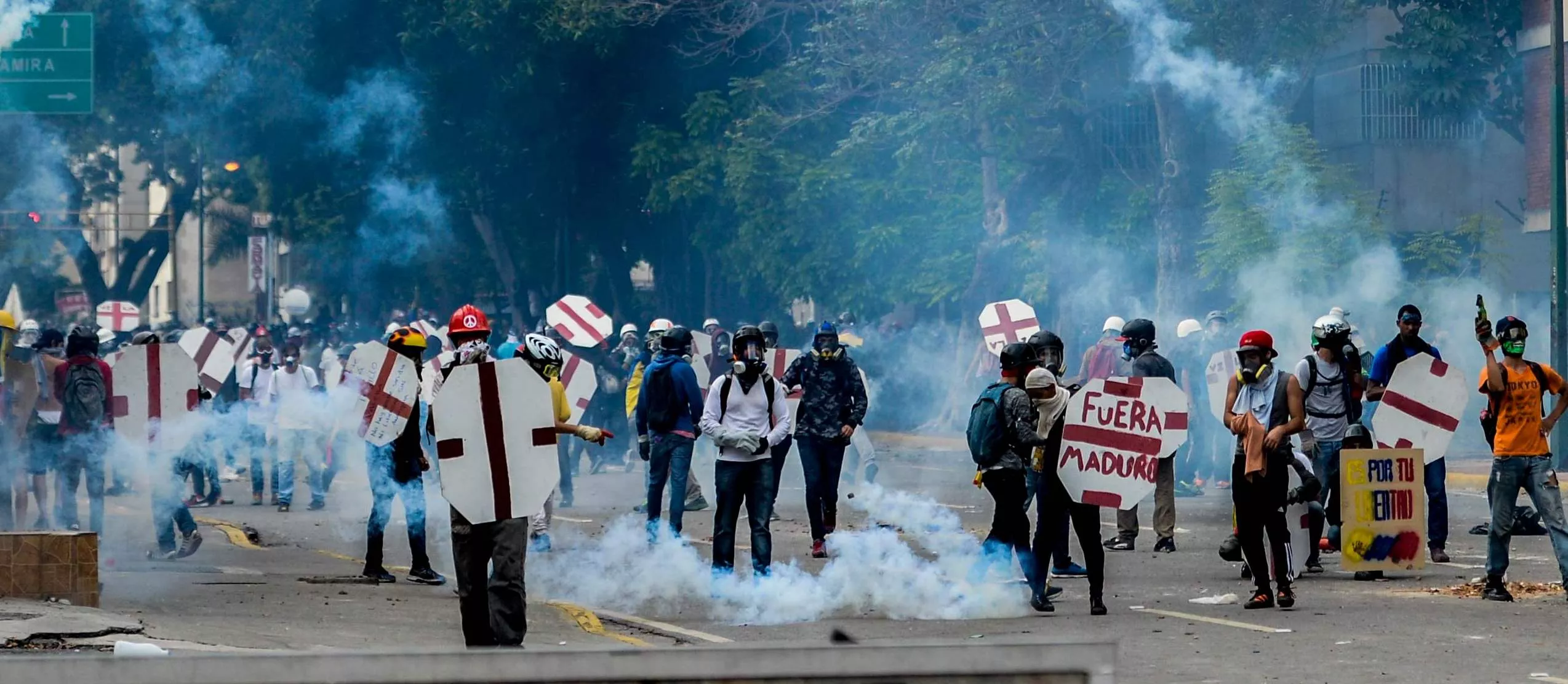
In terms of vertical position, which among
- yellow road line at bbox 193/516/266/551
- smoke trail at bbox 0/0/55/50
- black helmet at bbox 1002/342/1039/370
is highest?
smoke trail at bbox 0/0/55/50

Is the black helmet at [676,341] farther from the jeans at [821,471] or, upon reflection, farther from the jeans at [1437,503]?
the jeans at [1437,503]

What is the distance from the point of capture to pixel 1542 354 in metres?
27.8

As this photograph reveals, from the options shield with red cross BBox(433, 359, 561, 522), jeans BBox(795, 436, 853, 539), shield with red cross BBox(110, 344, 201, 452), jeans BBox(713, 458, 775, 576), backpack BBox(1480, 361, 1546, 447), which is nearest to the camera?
shield with red cross BBox(433, 359, 561, 522)

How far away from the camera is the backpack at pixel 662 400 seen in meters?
13.7

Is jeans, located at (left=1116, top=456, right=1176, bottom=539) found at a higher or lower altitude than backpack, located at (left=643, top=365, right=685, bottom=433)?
lower

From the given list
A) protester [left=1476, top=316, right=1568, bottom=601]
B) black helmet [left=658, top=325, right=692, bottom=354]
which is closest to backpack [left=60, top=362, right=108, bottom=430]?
black helmet [left=658, top=325, right=692, bottom=354]

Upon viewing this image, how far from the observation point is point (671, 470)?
1413 centimetres

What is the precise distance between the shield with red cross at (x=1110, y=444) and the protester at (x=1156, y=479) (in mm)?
2745

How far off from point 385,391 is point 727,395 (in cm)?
189

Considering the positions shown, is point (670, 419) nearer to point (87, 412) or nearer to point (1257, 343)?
point (87, 412)

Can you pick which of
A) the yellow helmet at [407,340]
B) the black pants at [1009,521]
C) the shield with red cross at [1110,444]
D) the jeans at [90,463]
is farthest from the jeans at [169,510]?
the shield with red cross at [1110,444]

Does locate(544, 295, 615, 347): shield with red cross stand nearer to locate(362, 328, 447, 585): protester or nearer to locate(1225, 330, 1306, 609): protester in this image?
locate(362, 328, 447, 585): protester

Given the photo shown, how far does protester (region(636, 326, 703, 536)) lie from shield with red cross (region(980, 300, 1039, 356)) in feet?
15.9

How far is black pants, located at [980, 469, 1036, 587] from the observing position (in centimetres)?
1063
